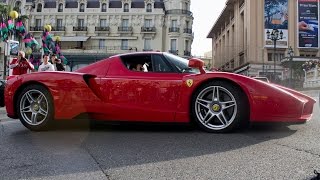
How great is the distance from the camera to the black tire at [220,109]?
4898 millimetres

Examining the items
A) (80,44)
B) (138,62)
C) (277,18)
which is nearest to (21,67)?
(138,62)

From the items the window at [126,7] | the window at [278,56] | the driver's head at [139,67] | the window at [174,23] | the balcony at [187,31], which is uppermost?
the window at [126,7]

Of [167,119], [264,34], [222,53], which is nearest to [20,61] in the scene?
[167,119]

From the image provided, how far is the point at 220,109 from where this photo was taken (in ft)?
16.4

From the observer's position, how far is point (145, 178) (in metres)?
2.98

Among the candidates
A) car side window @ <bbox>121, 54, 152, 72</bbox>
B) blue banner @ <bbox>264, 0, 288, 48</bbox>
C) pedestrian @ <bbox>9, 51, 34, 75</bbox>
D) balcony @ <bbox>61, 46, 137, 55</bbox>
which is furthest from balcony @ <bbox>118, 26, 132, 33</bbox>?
car side window @ <bbox>121, 54, 152, 72</bbox>

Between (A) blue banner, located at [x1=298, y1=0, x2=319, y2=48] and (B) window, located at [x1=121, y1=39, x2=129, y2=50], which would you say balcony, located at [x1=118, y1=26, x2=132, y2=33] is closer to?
(B) window, located at [x1=121, y1=39, x2=129, y2=50]

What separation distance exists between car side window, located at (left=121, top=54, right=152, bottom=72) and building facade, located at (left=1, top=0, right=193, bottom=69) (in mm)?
57162

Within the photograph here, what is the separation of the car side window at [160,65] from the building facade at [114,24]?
2258 inches

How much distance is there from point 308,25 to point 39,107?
5544 cm

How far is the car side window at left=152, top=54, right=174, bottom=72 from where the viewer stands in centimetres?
530

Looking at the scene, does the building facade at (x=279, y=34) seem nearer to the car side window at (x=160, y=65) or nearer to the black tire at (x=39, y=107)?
the car side window at (x=160, y=65)

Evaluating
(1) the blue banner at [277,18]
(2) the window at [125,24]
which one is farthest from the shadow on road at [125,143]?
(2) the window at [125,24]

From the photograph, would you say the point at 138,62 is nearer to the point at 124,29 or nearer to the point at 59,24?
the point at 124,29
